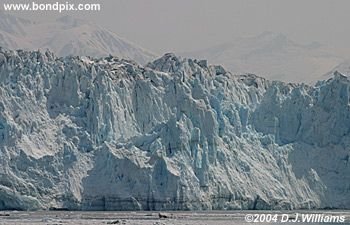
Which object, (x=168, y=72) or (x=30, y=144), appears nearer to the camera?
(x=30, y=144)

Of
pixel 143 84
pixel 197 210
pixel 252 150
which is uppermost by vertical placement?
pixel 143 84

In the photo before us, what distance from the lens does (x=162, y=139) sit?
1809 inches

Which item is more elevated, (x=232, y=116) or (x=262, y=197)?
(x=232, y=116)

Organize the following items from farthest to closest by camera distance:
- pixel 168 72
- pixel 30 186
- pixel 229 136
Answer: pixel 168 72 < pixel 229 136 < pixel 30 186

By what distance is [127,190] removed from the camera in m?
44.6

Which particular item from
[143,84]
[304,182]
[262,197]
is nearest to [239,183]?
[262,197]

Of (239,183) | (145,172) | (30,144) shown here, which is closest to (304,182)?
(239,183)

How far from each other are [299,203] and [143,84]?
10.8 metres

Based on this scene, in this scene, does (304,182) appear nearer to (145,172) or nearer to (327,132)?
(327,132)

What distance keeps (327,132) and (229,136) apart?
18.2ft

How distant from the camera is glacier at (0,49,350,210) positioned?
4462 centimetres

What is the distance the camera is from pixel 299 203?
158ft

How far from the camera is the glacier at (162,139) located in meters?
44.6

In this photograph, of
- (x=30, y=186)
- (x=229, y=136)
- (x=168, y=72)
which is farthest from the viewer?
(x=168, y=72)
